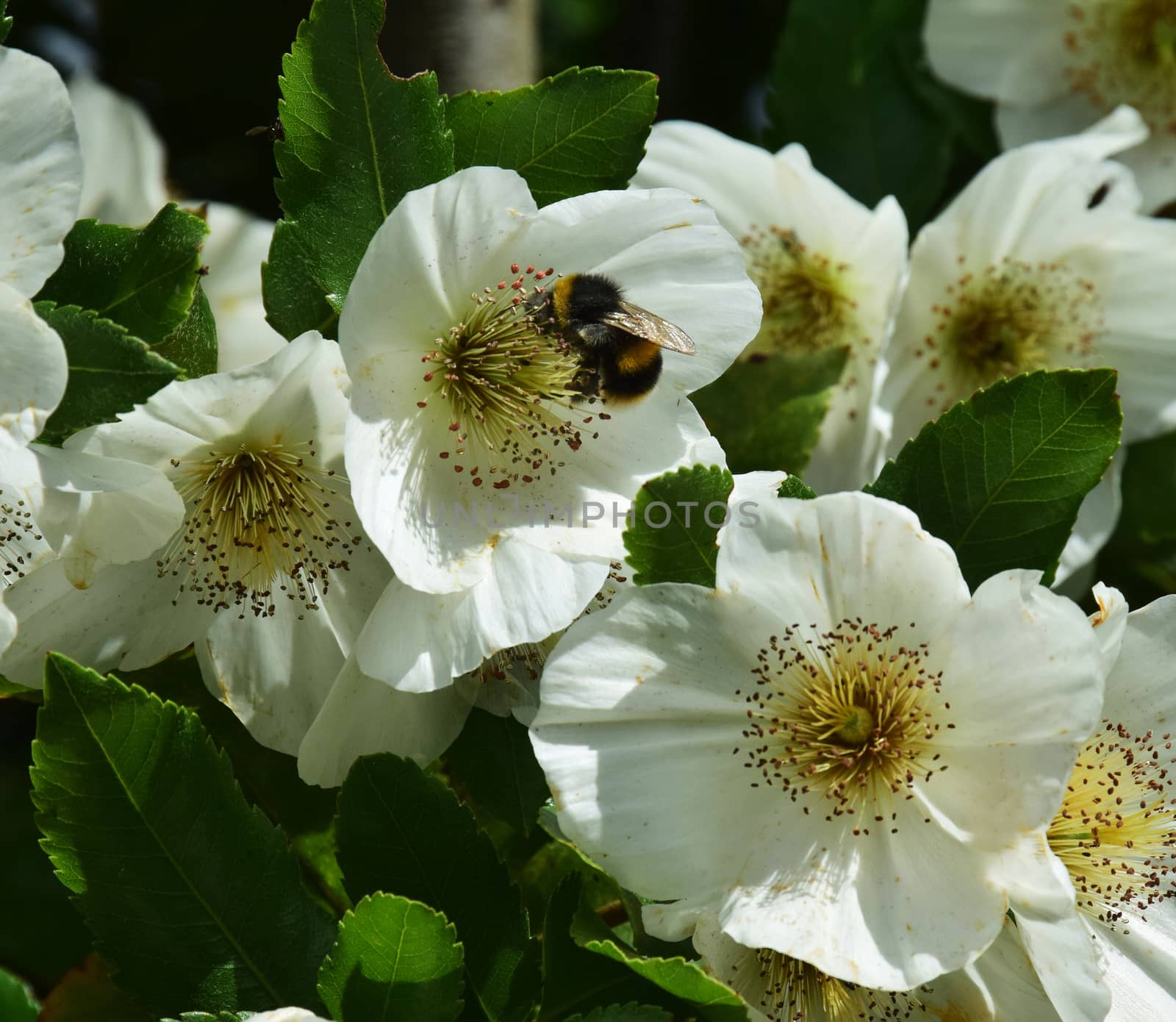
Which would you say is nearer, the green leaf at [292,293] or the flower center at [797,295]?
the green leaf at [292,293]

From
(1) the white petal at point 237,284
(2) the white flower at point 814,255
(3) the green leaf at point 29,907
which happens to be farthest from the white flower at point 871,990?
(3) the green leaf at point 29,907

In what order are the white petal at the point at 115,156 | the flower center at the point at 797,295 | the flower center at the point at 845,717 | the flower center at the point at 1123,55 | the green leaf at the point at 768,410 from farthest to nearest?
the flower center at the point at 1123,55 < the flower center at the point at 797,295 < the white petal at the point at 115,156 < the green leaf at the point at 768,410 < the flower center at the point at 845,717

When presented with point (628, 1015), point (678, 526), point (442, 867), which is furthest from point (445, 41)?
point (628, 1015)

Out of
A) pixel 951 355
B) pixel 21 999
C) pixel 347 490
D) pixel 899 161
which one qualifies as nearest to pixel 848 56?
pixel 899 161

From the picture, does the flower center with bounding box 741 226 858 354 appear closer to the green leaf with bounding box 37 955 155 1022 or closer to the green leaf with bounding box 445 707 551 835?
the green leaf with bounding box 445 707 551 835

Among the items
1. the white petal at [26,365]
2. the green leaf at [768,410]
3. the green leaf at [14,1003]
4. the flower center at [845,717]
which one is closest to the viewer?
the white petal at [26,365]

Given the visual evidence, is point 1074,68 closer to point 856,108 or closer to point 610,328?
point 856,108

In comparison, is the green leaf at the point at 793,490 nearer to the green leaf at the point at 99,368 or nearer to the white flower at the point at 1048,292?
the green leaf at the point at 99,368
